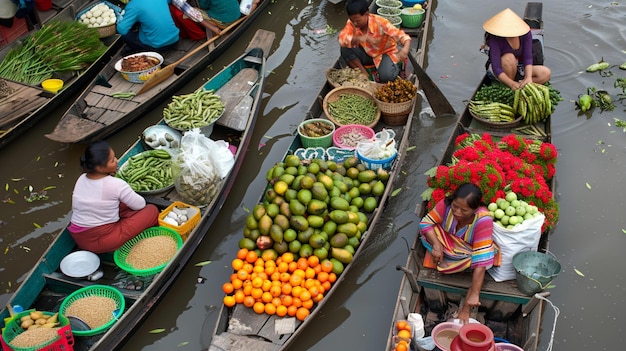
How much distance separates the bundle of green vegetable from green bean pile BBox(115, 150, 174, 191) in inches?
105

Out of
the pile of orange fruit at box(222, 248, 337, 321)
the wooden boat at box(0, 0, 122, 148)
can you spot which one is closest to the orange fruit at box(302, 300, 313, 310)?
the pile of orange fruit at box(222, 248, 337, 321)

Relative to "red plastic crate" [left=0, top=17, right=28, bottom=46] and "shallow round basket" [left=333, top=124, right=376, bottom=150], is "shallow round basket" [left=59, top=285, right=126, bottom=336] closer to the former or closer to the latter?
"shallow round basket" [left=333, top=124, right=376, bottom=150]

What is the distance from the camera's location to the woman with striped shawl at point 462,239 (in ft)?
13.0

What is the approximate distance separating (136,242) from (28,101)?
10.7ft

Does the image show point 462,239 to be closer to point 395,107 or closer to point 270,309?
point 270,309

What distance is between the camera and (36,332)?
13.4 ft

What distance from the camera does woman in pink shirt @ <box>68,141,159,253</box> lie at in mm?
4659

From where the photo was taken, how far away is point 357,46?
697 cm

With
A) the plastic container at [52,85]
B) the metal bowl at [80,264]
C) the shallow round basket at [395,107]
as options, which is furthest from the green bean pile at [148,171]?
the shallow round basket at [395,107]

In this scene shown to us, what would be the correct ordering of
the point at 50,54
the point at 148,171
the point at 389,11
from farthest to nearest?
the point at 389,11 → the point at 50,54 → the point at 148,171

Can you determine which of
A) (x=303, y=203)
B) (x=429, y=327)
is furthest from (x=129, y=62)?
(x=429, y=327)

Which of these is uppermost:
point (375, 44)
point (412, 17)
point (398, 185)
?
point (375, 44)

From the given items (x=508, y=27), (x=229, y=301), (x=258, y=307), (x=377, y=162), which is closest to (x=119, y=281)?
(x=229, y=301)

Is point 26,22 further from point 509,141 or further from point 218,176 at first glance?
point 509,141
